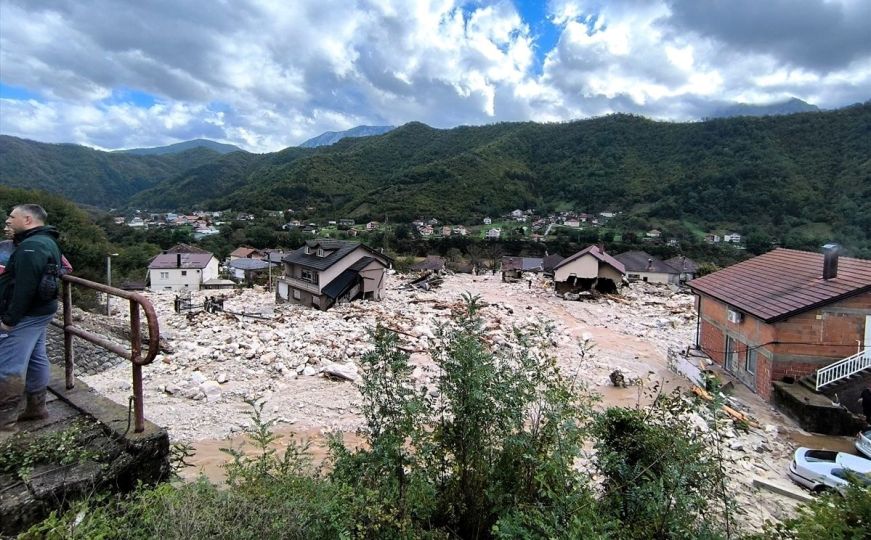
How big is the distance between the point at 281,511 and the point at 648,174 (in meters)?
108

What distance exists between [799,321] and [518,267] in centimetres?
3921

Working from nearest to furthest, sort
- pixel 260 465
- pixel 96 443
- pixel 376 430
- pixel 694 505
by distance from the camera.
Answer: pixel 96 443 < pixel 694 505 < pixel 376 430 < pixel 260 465

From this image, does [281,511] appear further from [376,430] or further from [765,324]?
[765,324]

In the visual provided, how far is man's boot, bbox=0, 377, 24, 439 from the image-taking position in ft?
9.14

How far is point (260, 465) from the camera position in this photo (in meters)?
3.86

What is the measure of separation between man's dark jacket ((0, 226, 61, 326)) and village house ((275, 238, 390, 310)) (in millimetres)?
22158

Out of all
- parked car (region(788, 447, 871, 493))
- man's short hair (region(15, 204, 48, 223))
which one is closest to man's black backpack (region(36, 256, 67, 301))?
man's short hair (region(15, 204, 48, 223))

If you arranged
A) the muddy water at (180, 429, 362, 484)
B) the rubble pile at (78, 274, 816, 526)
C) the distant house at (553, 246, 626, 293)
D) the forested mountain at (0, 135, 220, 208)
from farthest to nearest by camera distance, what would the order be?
the forested mountain at (0, 135, 220, 208) < the distant house at (553, 246, 626, 293) < the rubble pile at (78, 274, 816, 526) < the muddy water at (180, 429, 362, 484)

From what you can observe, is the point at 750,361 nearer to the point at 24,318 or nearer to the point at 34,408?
the point at 34,408

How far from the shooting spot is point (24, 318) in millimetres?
2918

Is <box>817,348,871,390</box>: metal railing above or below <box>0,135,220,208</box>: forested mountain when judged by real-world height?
below

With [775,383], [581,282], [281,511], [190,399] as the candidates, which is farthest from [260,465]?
[581,282]

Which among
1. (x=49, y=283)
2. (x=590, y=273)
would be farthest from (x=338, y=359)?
(x=590, y=273)

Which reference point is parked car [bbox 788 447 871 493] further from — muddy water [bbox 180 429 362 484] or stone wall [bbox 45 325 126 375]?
stone wall [bbox 45 325 126 375]
